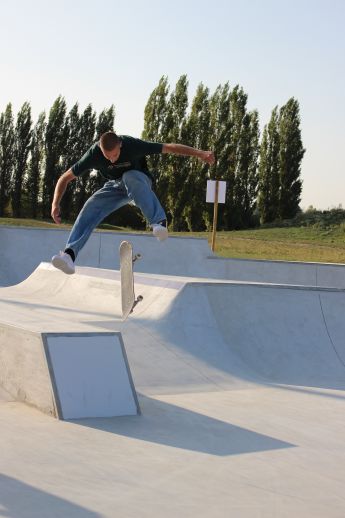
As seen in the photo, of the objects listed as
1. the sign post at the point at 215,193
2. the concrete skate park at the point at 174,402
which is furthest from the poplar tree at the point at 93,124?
the concrete skate park at the point at 174,402

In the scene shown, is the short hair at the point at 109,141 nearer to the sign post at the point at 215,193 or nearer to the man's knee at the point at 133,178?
the man's knee at the point at 133,178

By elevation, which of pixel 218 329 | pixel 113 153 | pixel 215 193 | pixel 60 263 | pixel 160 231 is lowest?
pixel 218 329

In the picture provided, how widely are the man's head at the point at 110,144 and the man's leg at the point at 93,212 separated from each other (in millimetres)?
459

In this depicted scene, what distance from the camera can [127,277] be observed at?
837 cm

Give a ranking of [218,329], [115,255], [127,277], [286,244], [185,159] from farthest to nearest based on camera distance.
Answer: [185,159] → [286,244] → [115,255] → [218,329] → [127,277]

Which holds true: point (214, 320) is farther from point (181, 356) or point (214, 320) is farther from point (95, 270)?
point (95, 270)

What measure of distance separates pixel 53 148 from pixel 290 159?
15.4m

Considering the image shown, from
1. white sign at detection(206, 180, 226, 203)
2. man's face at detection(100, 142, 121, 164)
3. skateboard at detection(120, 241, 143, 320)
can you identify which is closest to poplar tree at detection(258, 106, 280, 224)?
white sign at detection(206, 180, 226, 203)

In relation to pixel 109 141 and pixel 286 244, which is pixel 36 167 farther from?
pixel 109 141

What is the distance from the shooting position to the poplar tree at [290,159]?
4588 cm

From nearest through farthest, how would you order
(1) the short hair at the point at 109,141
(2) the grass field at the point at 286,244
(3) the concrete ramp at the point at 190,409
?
(3) the concrete ramp at the point at 190,409 → (1) the short hair at the point at 109,141 → (2) the grass field at the point at 286,244

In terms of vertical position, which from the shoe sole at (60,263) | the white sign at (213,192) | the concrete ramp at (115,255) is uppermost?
the white sign at (213,192)

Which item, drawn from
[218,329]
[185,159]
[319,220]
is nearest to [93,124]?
[185,159]

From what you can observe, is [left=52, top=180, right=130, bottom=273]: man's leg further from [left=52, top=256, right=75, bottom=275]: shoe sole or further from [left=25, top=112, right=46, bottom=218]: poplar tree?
[left=25, top=112, right=46, bottom=218]: poplar tree
